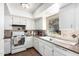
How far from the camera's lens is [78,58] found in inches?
35.8

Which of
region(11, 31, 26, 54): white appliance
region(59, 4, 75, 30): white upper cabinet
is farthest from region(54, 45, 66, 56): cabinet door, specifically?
region(11, 31, 26, 54): white appliance

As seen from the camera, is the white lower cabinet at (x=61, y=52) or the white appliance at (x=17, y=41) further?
the white appliance at (x=17, y=41)

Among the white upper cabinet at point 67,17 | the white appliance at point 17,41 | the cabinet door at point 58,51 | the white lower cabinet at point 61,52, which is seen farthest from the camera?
the white appliance at point 17,41

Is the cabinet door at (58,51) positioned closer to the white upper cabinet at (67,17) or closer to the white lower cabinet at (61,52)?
the white lower cabinet at (61,52)

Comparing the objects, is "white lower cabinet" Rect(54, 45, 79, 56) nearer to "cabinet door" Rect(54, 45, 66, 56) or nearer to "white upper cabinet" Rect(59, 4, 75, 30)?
"cabinet door" Rect(54, 45, 66, 56)

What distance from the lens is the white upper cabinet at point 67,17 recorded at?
114 cm

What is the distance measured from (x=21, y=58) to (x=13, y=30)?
103 cm

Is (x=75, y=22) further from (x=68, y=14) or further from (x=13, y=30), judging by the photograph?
(x=13, y=30)

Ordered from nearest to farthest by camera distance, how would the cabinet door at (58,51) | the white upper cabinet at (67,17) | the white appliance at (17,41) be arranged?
the cabinet door at (58,51)
the white upper cabinet at (67,17)
the white appliance at (17,41)

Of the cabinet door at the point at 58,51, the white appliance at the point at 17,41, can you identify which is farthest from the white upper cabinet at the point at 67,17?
the white appliance at the point at 17,41

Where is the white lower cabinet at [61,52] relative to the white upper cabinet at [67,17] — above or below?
below

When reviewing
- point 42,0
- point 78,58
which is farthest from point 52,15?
point 78,58

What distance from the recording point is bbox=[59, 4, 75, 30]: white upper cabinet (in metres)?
1.14

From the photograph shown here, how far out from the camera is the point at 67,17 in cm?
123
